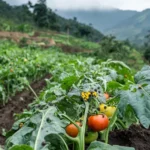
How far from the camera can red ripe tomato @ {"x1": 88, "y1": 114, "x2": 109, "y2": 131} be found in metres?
2.34

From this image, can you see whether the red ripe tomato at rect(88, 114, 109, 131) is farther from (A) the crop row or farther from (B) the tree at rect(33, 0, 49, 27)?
(B) the tree at rect(33, 0, 49, 27)

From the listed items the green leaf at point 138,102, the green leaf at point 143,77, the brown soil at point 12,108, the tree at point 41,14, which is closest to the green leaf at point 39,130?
the green leaf at point 138,102

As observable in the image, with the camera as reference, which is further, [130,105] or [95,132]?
[95,132]

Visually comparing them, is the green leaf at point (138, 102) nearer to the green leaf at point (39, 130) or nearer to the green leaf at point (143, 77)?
the green leaf at point (143, 77)

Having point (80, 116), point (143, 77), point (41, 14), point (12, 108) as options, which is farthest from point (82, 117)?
point (41, 14)

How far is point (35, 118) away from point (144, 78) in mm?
838

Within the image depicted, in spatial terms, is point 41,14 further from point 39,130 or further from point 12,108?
point 39,130

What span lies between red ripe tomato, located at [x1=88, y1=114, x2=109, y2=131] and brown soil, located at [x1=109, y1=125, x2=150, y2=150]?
0.33m

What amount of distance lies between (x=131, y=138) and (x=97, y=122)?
0.49 m

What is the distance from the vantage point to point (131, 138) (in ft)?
8.86

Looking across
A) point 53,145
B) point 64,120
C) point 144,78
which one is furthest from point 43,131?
point 144,78

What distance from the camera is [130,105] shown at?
2191 mm

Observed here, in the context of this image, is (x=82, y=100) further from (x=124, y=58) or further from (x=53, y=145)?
(x=124, y=58)

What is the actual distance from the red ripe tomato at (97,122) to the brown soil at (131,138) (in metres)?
0.33
